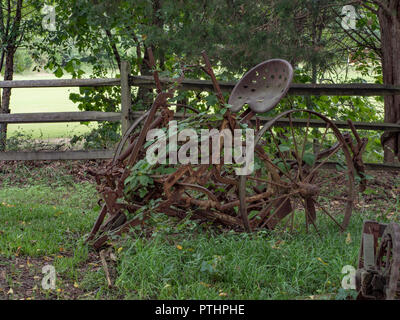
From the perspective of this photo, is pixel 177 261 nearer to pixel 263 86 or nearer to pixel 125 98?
pixel 263 86

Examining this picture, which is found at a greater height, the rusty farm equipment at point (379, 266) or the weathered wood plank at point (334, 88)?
the weathered wood plank at point (334, 88)

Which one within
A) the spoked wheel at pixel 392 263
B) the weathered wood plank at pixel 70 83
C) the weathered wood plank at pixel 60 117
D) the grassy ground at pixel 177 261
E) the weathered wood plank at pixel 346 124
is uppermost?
the weathered wood plank at pixel 70 83

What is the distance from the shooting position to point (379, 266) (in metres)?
3.06

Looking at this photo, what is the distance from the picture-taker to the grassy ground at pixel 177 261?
11.5 ft

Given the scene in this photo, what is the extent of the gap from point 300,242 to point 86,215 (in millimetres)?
2407

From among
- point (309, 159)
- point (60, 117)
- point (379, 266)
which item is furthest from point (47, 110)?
point (379, 266)

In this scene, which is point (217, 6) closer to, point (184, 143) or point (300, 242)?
point (184, 143)

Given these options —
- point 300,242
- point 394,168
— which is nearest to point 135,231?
point 300,242

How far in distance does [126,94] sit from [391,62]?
12.1 feet

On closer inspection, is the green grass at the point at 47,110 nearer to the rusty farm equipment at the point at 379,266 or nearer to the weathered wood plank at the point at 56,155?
the weathered wood plank at the point at 56,155

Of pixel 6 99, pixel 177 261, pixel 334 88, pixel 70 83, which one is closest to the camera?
pixel 177 261

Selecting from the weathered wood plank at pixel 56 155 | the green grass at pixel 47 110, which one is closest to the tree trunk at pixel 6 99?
the green grass at pixel 47 110

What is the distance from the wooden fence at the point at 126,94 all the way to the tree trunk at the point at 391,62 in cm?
34

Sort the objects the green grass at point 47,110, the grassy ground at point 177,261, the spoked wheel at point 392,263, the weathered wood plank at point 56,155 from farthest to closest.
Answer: the green grass at point 47,110 < the weathered wood plank at point 56,155 < the grassy ground at point 177,261 < the spoked wheel at point 392,263
